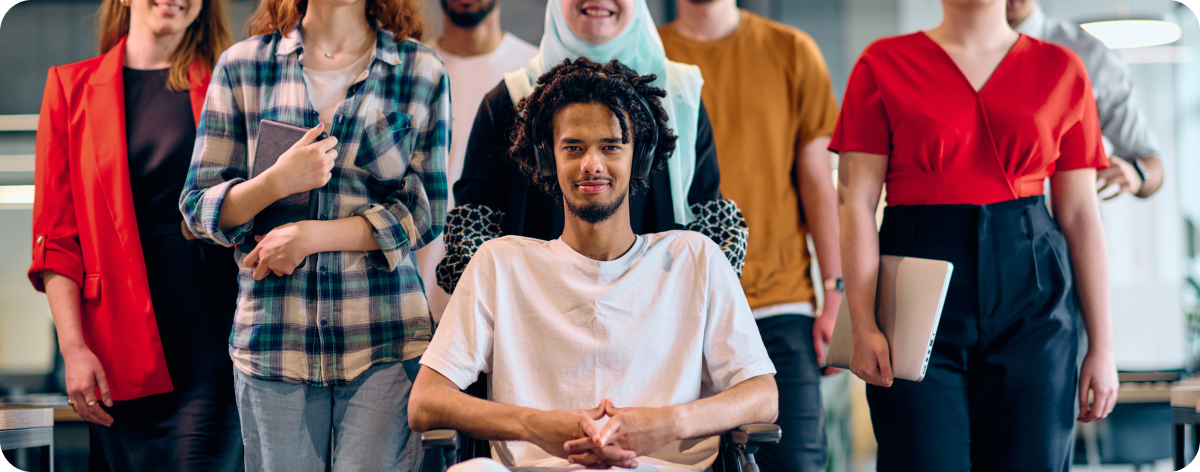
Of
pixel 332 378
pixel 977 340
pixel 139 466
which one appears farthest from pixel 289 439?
pixel 977 340

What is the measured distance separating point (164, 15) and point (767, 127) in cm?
187

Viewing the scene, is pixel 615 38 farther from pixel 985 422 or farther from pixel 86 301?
pixel 86 301

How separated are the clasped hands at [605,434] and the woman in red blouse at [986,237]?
72 cm

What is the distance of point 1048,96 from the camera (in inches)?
76.5

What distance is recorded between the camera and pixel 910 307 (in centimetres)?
191

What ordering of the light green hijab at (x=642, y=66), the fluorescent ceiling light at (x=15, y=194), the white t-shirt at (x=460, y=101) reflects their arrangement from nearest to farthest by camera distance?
the light green hijab at (x=642, y=66) → the white t-shirt at (x=460, y=101) → the fluorescent ceiling light at (x=15, y=194)

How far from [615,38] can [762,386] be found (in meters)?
1.05

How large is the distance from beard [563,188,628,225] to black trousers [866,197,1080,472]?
823 millimetres

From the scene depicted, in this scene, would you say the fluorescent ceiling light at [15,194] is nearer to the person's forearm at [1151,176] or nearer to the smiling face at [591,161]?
the smiling face at [591,161]

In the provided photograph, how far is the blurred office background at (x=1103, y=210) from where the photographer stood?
4.03 m

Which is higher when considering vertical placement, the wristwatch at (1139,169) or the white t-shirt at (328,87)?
the white t-shirt at (328,87)

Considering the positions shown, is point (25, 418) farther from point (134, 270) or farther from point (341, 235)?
point (341, 235)

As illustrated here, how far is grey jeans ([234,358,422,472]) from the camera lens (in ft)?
5.88

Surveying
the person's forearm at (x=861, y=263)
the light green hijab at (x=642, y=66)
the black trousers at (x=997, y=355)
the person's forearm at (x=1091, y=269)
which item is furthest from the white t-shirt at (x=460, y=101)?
the person's forearm at (x=1091, y=269)
